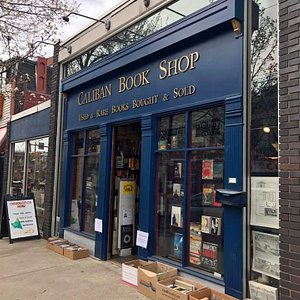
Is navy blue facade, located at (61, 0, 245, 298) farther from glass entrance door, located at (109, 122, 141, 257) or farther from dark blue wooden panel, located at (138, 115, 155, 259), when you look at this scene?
glass entrance door, located at (109, 122, 141, 257)

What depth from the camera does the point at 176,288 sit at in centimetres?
507

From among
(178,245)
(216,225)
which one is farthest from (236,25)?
(178,245)

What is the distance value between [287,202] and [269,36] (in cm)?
225

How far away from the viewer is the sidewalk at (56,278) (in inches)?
211

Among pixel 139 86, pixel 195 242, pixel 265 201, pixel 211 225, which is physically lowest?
pixel 195 242

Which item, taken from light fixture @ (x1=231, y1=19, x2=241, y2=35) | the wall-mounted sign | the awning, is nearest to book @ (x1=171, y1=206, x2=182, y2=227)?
light fixture @ (x1=231, y1=19, x2=241, y2=35)

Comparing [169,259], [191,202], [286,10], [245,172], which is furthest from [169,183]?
[286,10]

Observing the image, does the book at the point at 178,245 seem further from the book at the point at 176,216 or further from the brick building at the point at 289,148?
the brick building at the point at 289,148

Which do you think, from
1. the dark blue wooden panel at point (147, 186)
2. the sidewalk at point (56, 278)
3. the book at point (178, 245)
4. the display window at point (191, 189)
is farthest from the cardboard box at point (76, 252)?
the book at point (178, 245)

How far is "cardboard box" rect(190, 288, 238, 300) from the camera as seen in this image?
462 cm

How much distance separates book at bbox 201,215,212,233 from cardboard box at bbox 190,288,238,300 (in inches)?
34.4

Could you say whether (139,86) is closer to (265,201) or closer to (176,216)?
(176,216)

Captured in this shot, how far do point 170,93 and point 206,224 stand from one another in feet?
7.53

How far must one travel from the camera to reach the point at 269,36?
15.8 ft
